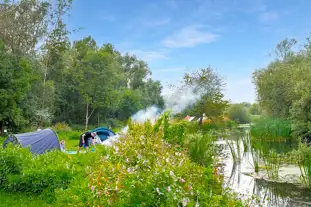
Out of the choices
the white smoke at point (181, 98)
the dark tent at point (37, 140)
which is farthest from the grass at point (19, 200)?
the white smoke at point (181, 98)

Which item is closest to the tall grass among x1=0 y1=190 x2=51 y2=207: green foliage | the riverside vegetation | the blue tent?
the blue tent

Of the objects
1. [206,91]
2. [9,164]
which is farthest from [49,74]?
[9,164]

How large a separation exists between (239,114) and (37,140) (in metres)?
37.5

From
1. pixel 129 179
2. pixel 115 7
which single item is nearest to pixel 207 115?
pixel 115 7

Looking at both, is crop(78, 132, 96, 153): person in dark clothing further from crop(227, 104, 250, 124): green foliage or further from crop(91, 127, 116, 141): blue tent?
crop(227, 104, 250, 124): green foliage

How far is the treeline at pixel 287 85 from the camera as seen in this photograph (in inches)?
549

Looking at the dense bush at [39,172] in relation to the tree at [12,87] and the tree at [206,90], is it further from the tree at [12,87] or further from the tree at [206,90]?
the tree at [206,90]

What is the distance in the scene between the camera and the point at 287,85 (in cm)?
2353

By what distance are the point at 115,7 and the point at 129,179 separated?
13840mm

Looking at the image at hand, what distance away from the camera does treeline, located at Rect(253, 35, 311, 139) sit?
549 inches

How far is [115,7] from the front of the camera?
15695mm

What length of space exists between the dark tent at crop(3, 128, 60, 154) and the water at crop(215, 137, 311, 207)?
20.6 feet

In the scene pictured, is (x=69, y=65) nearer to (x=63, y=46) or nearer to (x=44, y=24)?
(x=63, y=46)

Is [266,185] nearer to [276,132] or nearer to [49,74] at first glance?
[276,132]
